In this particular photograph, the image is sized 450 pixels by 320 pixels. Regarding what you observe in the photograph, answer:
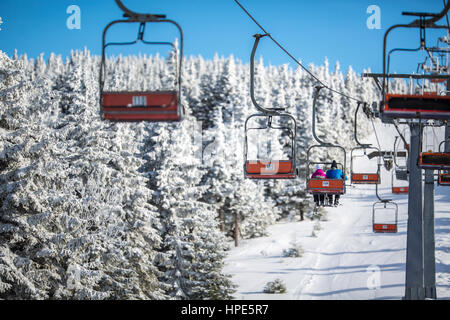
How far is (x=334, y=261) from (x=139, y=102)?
113ft

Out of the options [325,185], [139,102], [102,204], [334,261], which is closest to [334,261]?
[334,261]

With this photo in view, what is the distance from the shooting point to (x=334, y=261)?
1537 inches

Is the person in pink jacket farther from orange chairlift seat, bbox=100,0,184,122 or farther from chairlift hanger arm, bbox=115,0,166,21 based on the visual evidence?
chairlift hanger arm, bbox=115,0,166,21

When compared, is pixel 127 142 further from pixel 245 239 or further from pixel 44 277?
pixel 245 239

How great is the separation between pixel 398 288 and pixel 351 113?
Result: 301 ft

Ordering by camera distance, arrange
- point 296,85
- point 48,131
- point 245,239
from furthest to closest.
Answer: point 296,85 < point 245,239 < point 48,131

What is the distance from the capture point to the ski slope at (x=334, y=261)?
102 feet

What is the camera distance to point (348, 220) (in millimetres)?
54125

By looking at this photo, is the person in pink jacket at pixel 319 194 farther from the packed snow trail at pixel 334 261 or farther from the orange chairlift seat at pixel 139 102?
the packed snow trail at pixel 334 261

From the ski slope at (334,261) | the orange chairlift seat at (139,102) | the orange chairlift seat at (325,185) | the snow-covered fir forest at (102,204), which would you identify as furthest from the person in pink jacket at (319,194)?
the orange chairlift seat at (139,102)

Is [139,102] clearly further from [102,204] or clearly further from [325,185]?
[102,204]

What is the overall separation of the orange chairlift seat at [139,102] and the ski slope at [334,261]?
1709 cm

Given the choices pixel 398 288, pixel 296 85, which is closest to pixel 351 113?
pixel 296 85
